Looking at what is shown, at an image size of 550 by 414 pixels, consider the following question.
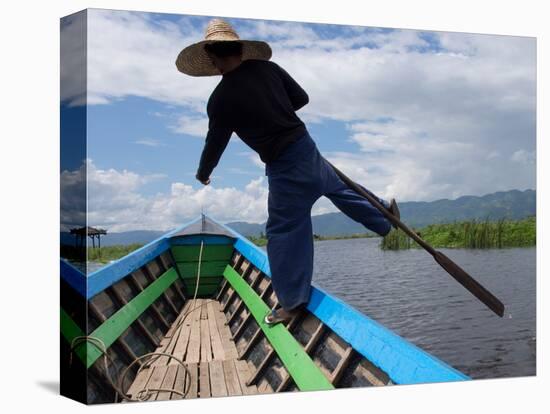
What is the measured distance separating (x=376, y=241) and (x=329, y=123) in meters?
0.77

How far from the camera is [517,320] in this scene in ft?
14.2

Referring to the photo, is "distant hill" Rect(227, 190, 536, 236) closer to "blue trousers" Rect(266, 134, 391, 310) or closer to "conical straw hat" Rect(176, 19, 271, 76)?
"blue trousers" Rect(266, 134, 391, 310)

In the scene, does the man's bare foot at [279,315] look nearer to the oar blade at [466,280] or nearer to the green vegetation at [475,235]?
the green vegetation at [475,235]

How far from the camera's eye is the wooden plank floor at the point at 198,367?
3.62m

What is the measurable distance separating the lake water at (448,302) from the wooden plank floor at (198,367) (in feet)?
2.38

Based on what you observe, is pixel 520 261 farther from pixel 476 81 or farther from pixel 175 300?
pixel 175 300

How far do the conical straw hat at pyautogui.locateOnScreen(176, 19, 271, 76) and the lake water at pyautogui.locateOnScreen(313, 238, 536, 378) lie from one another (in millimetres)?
1309

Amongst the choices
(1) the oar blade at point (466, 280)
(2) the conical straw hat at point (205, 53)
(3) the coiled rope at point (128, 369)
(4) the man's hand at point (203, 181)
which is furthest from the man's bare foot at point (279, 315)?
(2) the conical straw hat at point (205, 53)

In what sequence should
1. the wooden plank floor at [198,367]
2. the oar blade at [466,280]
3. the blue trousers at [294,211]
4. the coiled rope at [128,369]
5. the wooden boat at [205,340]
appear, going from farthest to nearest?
1. the oar blade at [466,280]
2. the blue trousers at [294,211]
3. the wooden plank floor at [198,367]
4. the coiled rope at [128,369]
5. the wooden boat at [205,340]

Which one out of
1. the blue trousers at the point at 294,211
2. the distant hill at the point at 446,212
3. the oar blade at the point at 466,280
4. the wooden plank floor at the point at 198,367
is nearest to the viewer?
the wooden plank floor at the point at 198,367

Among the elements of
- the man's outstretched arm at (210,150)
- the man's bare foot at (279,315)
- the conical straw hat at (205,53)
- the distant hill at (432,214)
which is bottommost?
the man's bare foot at (279,315)

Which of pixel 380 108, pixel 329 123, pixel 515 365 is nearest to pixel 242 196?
pixel 329 123

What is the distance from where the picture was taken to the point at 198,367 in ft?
12.4

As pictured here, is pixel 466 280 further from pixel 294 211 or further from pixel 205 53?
pixel 205 53
